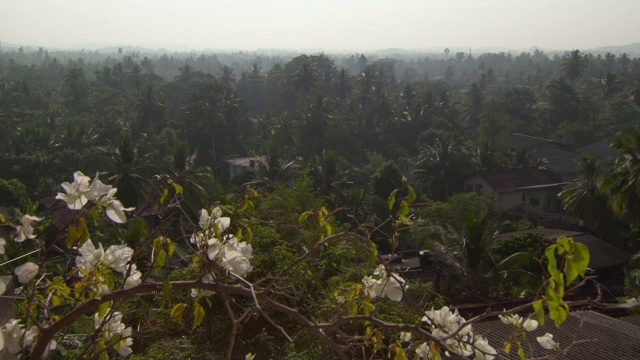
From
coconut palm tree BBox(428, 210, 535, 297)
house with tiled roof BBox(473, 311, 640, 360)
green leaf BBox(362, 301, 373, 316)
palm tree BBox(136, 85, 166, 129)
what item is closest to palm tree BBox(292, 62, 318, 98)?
palm tree BBox(136, 85, 166, 129)

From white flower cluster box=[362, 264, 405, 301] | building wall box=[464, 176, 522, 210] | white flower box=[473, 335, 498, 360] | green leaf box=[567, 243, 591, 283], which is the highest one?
green leaf box=[567, 243, 591, 283]

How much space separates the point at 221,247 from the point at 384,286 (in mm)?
726

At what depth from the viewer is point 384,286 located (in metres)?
2.43

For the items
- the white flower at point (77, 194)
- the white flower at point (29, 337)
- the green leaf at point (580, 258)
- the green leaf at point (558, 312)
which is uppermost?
the green leaf at point (580, 258)

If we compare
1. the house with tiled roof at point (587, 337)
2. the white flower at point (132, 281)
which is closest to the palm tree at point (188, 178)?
the house with tiled roof at point (587, 337)

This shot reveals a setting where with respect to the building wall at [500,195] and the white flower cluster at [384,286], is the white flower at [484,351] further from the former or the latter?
the building wall at [500,195]

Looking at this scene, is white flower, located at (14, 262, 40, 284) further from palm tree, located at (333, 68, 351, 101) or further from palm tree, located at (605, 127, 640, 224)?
palm tree, located at (333, 68, 351, 101)

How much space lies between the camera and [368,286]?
2600 millimetres

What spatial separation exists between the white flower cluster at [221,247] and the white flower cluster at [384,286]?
0.59 metres

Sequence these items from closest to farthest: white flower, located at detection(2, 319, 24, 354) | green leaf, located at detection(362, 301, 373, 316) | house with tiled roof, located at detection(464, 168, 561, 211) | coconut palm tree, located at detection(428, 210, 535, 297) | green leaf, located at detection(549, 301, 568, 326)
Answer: green leaf, located at detection(549, 301, 568, 326)
white flower, located at detection(2, 319, 24, 354)
green leaf, located at detection(362, 301, 373, 316)
coconut palm tree, located at detection(428, 210, 535, 297)
house with tiled roof, located at detection(464, 168, 561, 211)

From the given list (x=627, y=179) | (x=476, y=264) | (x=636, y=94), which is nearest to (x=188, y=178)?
(x=476, y=264)

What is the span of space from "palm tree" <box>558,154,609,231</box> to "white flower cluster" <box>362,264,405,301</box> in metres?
16.4

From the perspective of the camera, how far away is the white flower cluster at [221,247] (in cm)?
215

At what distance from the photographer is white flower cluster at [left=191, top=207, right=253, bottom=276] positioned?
2148 millimetres
